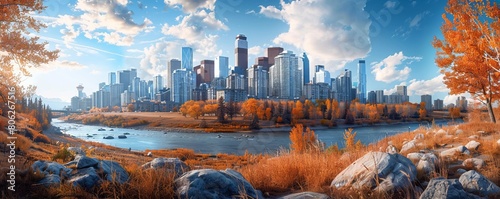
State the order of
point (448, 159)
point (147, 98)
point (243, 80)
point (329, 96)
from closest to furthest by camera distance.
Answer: point (448, 159) → point (147, 98) → point (329, 96) → point (243, 80)

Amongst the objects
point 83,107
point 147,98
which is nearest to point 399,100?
point 147,98

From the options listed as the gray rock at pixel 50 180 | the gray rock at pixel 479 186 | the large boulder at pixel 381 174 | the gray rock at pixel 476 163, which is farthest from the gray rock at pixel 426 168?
the gray rock at pixel 50 180

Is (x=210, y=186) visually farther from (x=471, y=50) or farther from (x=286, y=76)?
(x=286, y=76)

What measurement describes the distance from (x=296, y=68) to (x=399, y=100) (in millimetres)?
34088

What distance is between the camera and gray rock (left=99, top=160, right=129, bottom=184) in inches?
142

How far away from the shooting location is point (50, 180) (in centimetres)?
362

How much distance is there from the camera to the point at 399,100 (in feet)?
169

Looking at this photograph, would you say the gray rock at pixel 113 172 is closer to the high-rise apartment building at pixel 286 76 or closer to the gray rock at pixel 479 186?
the gray rock at pixel 479 186

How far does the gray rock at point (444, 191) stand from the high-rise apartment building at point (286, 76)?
66.6 metres

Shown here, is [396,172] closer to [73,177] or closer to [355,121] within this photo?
[73,177]

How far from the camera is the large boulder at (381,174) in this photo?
3490 mm

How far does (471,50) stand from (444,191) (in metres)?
8.72

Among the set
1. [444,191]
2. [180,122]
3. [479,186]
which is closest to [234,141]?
[180,122]

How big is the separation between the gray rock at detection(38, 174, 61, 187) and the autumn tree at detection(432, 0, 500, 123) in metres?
10.1
